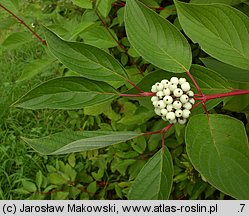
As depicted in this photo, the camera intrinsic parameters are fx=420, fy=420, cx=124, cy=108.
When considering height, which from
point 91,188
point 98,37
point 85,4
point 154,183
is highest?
point 85,4

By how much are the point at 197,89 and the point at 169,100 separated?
105mm

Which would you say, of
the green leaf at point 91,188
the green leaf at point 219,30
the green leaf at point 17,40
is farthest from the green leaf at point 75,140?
the green leaf at point 91,188

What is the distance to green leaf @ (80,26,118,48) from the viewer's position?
1.45 metres

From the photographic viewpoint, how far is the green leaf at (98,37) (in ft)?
4.75

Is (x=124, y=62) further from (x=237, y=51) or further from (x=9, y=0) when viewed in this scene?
(x=237, y=51)

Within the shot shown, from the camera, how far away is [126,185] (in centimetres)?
203

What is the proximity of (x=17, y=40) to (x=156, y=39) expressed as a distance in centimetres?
80

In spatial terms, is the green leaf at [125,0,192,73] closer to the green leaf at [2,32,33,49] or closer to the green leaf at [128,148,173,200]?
the green leaf at [128,148,173,200]

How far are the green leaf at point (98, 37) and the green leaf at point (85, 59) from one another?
524mm

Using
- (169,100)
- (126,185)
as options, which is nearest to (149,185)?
(169,100)

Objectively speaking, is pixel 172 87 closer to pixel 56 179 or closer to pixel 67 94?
pixel 67 94

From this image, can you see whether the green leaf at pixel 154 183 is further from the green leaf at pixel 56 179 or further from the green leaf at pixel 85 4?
the green leaf at pixel 56 179

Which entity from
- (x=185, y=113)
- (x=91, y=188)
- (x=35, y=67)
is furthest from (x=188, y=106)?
(x=91, y=188)

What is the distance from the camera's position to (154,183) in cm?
88
